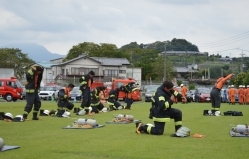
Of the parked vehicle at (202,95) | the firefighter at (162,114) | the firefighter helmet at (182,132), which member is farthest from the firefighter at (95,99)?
the parked vehicle at (202,95)

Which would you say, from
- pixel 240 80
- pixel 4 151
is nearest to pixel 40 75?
pixel 4 151

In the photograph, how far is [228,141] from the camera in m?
11.8

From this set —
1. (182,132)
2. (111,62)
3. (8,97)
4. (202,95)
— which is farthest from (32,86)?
(111,62)

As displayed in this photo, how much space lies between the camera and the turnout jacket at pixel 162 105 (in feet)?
43.0

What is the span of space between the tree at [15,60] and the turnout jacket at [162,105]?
66113 millimetres

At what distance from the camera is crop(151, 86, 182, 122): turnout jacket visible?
43.0 feet

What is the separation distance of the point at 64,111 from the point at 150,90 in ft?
85.5

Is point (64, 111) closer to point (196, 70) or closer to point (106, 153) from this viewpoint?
point (106, 153)

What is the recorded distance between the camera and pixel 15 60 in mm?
82938

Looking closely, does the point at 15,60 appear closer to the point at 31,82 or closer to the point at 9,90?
the point at 9,90

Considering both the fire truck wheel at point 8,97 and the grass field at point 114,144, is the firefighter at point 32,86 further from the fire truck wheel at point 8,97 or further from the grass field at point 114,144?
the fire truck wheel at point 8,97

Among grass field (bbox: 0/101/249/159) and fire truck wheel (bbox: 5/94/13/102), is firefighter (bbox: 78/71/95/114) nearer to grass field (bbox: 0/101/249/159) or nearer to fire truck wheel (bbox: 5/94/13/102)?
grass field (bbox: 0/101/249/159)

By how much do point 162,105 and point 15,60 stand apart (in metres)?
73.1

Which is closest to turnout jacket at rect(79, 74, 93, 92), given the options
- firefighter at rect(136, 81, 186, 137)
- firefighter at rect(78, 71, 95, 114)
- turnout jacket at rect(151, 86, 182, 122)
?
firefighter at rect(78, 71, 95, 114)
